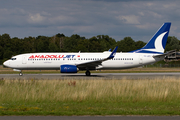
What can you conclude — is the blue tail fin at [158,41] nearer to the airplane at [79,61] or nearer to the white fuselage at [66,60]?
the airplane at [79,61]

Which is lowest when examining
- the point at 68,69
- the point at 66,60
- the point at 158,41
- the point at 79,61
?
the point at 68,69

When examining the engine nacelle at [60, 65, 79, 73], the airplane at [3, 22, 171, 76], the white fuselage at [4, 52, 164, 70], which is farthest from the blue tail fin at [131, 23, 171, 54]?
the engine nacelle at [60, 65, 79, 73]

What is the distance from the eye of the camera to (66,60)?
34.3 metres

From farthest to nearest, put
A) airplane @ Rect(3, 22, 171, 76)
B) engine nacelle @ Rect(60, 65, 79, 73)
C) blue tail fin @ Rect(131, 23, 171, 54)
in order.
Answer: blue tail fin @ Rect(131, 23, 171, 54) < airplane @ Rect(3, 22, 171, 76) < engine nacelle @ Rect(60, 65, 79, 73)

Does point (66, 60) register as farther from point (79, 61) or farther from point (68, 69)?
point (68, 69)

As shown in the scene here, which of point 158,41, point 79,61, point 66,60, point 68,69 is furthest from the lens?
point 158,41

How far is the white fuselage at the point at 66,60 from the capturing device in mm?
34094

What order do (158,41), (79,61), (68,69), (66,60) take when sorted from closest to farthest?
(68,69), (66,60), (79,61), (158,41)

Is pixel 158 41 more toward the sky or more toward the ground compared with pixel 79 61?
more toward the sky

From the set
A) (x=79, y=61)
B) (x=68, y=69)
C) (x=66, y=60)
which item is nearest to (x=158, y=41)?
(x=79, y=61)

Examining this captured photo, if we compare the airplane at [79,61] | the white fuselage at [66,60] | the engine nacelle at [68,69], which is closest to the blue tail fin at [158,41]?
the airplane at [79,61]

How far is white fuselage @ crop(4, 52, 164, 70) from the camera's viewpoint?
112 feet

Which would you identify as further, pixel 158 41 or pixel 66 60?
pixel 158 41

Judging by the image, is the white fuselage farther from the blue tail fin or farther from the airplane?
the blue tail fin
